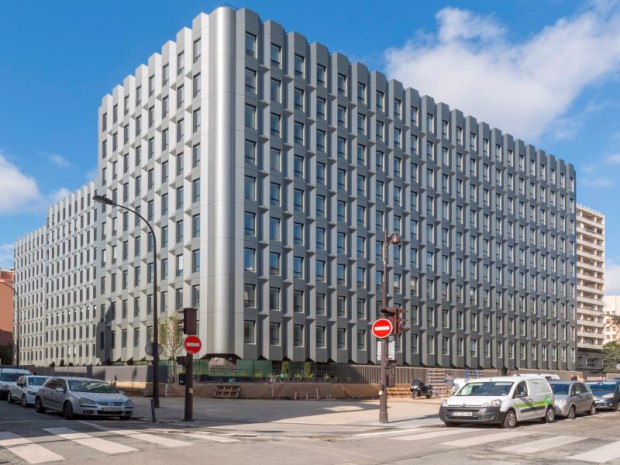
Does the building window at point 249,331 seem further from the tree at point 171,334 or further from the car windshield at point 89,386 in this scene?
the car windshield at point 89,386

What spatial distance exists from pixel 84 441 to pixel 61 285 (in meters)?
90.0

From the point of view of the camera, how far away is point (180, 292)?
55.0 metres

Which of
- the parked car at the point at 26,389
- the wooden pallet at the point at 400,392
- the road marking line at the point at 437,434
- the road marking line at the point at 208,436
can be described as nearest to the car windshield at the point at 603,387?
the road marking line at the point at 437,434

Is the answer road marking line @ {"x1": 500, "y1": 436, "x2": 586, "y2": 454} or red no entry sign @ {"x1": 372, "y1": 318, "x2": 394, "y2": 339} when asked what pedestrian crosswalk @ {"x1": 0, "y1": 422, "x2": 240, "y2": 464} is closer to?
road marking line @ {"x1": 500, "y1": 436, "x2": 586, "y2": 454}

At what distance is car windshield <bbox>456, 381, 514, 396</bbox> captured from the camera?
72.3 feet

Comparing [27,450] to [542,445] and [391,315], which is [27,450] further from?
[391,315]

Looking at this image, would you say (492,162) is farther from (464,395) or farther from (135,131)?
(464,395)

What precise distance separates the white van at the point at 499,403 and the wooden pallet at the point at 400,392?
71.4 feet

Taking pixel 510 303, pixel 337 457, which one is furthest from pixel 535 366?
pixel 337 457

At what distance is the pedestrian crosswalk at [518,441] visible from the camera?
15.2 m

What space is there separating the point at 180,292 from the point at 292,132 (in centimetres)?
1473

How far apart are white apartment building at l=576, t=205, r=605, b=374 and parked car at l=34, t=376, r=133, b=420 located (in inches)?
4286

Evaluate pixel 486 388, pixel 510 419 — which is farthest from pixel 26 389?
pixel 510 419

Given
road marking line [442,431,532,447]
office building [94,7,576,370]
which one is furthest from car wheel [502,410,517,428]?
office building [94,7,576,370]
